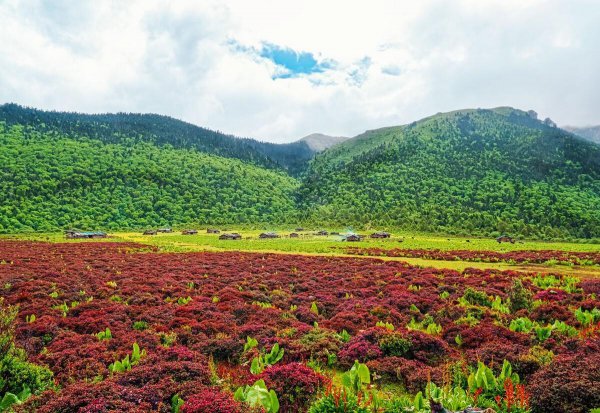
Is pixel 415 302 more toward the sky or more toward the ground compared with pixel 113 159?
more toward the ground

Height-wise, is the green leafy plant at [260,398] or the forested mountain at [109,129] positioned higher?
the forested mountain at [109,129]

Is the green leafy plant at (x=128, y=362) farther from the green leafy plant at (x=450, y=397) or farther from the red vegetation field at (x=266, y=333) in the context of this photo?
the green leafy plant at (x=450, y=397)

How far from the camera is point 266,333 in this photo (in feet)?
39.1

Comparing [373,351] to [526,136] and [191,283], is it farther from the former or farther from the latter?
[526,136]

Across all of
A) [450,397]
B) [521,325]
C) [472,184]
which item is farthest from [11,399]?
[472,184]

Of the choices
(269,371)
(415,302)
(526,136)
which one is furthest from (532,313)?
(526,136)

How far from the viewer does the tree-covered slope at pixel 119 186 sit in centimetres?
9556

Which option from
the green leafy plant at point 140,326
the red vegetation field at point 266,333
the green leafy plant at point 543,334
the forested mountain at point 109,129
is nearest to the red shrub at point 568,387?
the red vegetation field at point 266,333

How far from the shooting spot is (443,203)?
108 metres

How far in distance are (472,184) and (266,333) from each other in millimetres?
119362

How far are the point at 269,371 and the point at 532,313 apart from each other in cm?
1108

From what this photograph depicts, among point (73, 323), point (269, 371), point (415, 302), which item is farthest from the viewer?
point (415, 302)

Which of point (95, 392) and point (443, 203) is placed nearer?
point (95, 392)

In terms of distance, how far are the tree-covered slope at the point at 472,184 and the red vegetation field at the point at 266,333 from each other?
6944 cm
